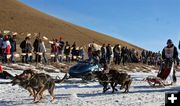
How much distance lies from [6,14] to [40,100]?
85.2 meters

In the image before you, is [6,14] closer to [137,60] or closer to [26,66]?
[137,60]

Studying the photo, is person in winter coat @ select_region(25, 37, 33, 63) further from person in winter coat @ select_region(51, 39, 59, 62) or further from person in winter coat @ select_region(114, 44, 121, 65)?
person in winter coat @ select_region(114, 44, 121, 65)

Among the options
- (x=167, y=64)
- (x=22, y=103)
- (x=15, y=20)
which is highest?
(x=15, y=20)

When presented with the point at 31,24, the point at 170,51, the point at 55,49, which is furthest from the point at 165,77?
the point at 31,24

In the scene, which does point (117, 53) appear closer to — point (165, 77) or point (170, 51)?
point (165, 77)

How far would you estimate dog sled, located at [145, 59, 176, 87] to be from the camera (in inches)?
758

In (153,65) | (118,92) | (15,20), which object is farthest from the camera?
(15,20)

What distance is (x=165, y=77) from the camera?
65.2 feet

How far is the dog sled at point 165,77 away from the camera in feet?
63.2

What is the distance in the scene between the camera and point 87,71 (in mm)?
23141

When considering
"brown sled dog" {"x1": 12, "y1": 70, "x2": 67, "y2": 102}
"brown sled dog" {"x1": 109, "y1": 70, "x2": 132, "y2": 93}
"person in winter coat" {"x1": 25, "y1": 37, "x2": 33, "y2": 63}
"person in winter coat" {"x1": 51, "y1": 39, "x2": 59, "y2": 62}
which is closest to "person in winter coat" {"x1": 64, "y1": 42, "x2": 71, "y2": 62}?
"person in winter coat" {"x1": 51, "y1": 39, "x2": 59, "y2": 62}

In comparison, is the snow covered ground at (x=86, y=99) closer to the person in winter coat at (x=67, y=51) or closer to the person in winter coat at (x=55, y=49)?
the person in winter coat at (x=55, y=49)

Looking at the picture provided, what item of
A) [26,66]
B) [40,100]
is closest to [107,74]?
[40,100]

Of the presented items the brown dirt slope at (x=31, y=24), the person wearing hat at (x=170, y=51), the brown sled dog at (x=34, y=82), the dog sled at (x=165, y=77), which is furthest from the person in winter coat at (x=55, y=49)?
the brown dirt slope at (x=31, y=24)
